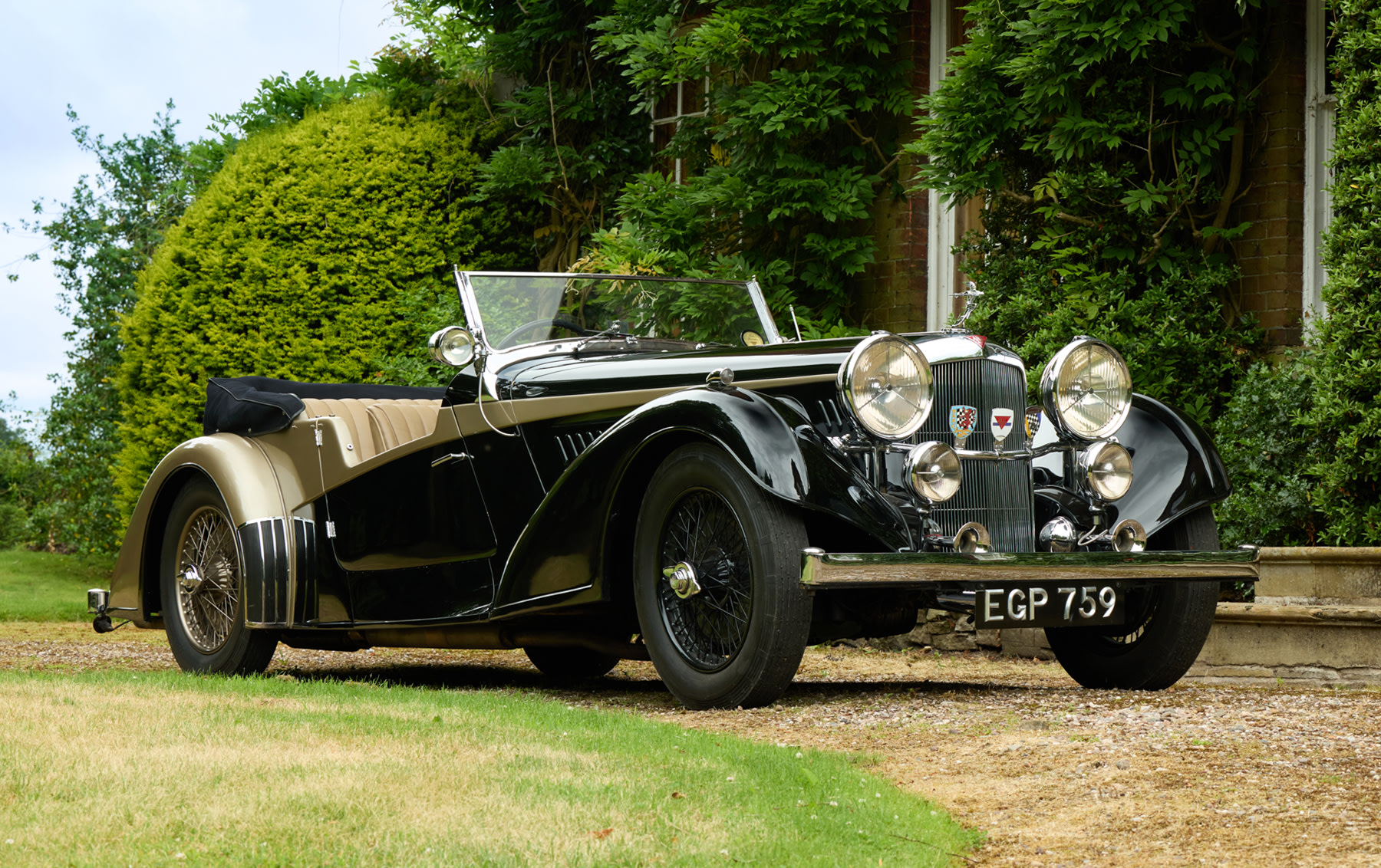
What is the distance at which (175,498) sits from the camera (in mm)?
6590

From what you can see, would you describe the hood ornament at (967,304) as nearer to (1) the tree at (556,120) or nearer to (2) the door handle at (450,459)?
(2) the door handle at (450,459)

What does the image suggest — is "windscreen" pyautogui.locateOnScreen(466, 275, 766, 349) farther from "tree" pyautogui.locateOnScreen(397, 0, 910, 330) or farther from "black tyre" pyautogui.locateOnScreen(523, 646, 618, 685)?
"tree" pyautogui.locateOnScreen(397, 0, 910, 330)

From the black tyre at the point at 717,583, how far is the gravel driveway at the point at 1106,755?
14cm

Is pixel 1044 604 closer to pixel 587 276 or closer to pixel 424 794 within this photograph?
pixel 424 794

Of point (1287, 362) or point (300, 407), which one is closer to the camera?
point (300, 407)

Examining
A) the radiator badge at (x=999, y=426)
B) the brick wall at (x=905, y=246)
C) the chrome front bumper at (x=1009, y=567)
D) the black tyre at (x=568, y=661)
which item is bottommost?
the black tyre at (x=568, y=661)

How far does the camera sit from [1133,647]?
525 centimetres

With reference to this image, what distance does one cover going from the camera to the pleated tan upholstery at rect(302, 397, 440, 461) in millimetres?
6266

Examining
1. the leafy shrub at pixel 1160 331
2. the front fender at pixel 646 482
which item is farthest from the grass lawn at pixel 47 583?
the leafy shrub at pixel 1160 331

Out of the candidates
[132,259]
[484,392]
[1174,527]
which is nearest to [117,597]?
[484,392]

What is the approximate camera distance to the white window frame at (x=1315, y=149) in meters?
7.89

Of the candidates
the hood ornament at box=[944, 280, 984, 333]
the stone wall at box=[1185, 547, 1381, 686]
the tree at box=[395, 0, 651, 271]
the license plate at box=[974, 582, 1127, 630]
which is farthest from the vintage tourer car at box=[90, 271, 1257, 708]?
the tree at box=[395, 0, 651, 271]

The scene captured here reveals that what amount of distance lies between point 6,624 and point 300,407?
5.60 meters

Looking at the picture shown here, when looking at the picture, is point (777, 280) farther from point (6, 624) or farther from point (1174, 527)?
point (6, 624)
